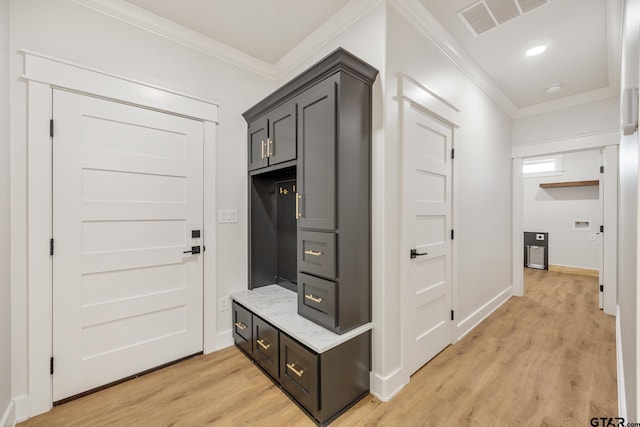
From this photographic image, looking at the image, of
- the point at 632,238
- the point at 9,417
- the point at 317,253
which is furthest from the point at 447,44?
the point at 9,417

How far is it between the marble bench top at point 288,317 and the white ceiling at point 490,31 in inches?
91.9

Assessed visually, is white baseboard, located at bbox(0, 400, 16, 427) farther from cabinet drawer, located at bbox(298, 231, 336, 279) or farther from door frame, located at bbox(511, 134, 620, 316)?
door frame, located at bbox(511, 134, 620, 316)

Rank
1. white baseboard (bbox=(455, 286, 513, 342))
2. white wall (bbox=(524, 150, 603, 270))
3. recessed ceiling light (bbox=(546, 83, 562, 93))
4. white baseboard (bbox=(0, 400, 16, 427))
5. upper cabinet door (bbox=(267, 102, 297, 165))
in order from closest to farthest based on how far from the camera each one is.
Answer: white baseboard (bbox=(0, 400, 16, 427)), upper cabinet door (bbox=(267, 102, 297, 165)), white baseboard (bbox=(455, 286, 513, 342)), recessed ceiling light (bbox=(546, 83, 562, 93)), white wall (bbox=(524, 150, 603, 270))

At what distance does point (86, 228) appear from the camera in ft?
6.05

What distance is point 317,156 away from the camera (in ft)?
5.99

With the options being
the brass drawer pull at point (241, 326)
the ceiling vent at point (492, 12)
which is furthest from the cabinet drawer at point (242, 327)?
the ceiling vent at point (492, 12)

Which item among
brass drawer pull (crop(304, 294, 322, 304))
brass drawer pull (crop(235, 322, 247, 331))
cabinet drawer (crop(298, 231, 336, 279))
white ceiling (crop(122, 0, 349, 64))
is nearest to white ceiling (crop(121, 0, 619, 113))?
white ceiling (crop(122, 0, 349, 64))

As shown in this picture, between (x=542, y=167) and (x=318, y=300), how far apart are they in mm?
6911

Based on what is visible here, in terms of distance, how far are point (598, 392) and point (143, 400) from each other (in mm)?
3136

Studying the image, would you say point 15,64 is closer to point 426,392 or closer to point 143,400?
point 143,400

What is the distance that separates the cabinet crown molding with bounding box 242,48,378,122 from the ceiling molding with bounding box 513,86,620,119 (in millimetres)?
3404

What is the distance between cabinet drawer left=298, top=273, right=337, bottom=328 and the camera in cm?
172

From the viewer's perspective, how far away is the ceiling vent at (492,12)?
1985 millimetres

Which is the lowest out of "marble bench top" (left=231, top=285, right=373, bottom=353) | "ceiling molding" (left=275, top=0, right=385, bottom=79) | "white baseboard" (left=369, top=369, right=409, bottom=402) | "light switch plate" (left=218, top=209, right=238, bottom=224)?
"white baseboard" (left=369, top=369, right=409, bottom=402)
